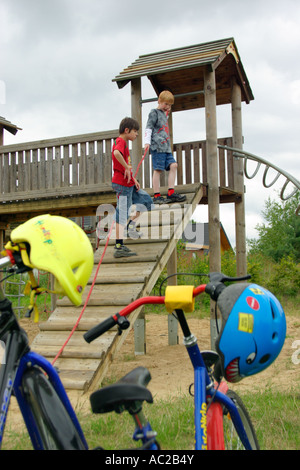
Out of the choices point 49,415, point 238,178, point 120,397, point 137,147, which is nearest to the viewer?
point 120,397

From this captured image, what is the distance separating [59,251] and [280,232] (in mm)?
22704

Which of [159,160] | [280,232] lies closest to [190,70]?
[159,160]

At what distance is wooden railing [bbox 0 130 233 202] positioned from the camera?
7.45 m

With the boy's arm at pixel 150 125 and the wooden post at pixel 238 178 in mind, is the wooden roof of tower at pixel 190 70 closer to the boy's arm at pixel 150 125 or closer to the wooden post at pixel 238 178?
the wooden post at pixel 238 178

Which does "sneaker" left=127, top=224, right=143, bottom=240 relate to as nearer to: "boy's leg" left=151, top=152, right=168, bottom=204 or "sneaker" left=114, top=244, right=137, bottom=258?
"sneaker" left=114, top=244, right=137, bottom=258

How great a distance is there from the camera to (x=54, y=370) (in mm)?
1507

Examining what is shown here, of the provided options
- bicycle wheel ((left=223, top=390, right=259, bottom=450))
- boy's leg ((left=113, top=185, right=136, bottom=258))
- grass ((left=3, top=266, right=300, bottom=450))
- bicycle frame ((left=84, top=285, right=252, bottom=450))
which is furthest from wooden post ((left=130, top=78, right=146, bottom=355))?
bicycle frame ((left=84, top=285, right=252, bottom=450))

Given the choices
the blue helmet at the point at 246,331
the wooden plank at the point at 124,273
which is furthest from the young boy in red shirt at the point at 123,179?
the blue helmet at the point at 246,331

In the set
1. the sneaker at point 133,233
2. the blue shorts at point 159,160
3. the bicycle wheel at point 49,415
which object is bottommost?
the bicycle wheel at point 49,415

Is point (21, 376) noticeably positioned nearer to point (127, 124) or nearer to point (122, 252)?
point (122, 252)

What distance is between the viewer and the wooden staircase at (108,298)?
3978 millimetres

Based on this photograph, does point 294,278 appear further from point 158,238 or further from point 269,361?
point 269,361

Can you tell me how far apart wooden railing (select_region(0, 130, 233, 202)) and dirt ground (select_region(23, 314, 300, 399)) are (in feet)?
8.77

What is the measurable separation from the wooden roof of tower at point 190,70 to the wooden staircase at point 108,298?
5.92 ft
